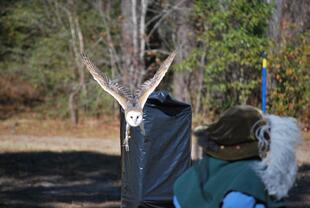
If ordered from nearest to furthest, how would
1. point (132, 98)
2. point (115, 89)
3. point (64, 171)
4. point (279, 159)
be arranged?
point (279, 159)
point (132, 98)
point (115, 89)
point (64, 171)

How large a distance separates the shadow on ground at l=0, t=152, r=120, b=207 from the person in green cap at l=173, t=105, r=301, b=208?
7207mm

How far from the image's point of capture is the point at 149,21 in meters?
21.1

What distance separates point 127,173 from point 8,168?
23.4 ft

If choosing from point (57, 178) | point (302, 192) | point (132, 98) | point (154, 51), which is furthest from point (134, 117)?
point (154, 51)

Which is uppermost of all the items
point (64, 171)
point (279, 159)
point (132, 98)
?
point (279, 159)

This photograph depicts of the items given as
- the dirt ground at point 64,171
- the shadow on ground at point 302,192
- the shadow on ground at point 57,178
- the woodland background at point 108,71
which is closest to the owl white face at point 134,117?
the dirt ground at point 64,171

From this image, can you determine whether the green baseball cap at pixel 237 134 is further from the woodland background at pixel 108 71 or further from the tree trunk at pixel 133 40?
the tree trunk at pixel 133 40

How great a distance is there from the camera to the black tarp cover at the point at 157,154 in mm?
7332

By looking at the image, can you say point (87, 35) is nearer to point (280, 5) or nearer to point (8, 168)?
point (280, 5)

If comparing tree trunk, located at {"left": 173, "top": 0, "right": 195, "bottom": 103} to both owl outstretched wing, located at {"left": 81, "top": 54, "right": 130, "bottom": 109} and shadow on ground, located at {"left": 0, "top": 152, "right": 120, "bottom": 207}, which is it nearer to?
shadow on ground, located at {"left": 0, "top": 152, "right": 120, "bottom": 207}

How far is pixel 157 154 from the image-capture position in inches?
294

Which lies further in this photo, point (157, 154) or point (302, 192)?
point (302, 192)

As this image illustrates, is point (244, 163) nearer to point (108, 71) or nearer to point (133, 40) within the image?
point (133, 40)

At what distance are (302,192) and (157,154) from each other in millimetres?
4473
